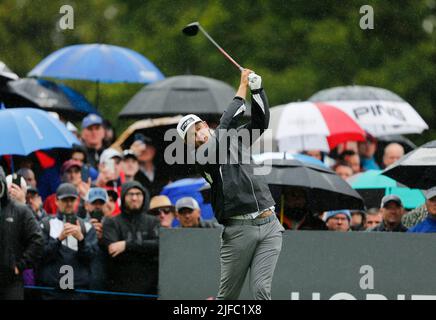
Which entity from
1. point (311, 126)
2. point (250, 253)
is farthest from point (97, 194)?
Result: point (250, 253)

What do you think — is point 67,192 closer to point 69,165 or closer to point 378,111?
point 69,165

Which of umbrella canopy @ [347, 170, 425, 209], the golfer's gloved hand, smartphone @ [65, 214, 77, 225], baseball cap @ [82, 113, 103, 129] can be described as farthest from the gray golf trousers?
baseball cap @ [82, 113, 103, 129]

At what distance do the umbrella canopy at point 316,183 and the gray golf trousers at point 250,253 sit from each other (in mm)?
2362

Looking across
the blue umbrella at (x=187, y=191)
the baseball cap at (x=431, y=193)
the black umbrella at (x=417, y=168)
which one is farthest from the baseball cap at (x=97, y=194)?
the baseball cap at (x=431, y=193)

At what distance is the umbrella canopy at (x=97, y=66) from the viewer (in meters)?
18.0

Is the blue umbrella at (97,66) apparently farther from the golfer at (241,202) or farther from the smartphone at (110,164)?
the golfer at (241,202)

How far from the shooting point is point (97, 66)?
18.2 meters

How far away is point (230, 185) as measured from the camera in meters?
10.7

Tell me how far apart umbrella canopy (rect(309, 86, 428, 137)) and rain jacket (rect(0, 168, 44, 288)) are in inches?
260

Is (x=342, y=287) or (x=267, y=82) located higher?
(x=267, y=82)

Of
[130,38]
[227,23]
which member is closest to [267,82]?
[227,23]
